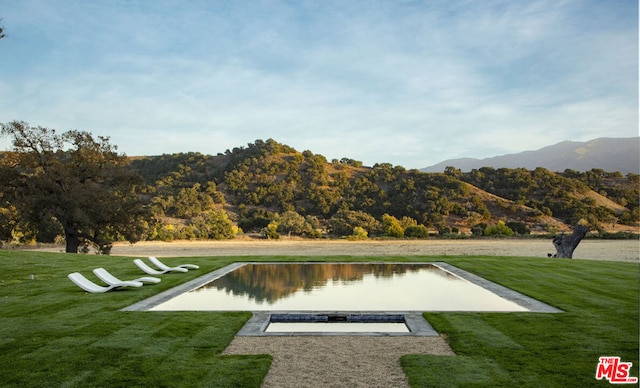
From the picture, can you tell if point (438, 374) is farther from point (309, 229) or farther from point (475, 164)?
point (475, 164)

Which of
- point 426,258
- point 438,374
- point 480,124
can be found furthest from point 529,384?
point 480,124

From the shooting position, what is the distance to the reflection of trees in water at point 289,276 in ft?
32.8

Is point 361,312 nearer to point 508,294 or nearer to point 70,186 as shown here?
point 508,294

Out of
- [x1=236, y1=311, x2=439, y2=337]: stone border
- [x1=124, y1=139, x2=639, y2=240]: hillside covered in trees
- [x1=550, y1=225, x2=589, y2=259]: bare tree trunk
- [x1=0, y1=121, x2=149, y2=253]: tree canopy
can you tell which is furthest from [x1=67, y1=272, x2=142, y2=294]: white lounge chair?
[x1=124, y1=139, x2=639, y2=240]: hillside covered in trees

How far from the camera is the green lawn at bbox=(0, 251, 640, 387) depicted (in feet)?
14.4

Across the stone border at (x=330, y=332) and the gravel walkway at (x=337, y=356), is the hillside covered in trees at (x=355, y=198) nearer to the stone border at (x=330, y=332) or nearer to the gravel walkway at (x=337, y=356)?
the stone border at (x=330, y=332)

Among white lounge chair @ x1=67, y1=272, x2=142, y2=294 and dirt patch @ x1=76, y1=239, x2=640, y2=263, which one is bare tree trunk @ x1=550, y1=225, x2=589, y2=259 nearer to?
dirt patch @ x1=76, y1=239, x2=640, y2=263

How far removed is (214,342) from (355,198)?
4342cm

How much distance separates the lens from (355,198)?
1921 inches

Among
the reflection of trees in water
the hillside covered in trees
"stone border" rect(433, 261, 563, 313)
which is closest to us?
"stone border" rect(433, 261, 563, 313)

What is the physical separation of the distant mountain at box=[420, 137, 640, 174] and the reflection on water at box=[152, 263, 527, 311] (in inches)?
3264

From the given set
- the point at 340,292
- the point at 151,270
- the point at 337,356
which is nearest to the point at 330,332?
the point at 337,356

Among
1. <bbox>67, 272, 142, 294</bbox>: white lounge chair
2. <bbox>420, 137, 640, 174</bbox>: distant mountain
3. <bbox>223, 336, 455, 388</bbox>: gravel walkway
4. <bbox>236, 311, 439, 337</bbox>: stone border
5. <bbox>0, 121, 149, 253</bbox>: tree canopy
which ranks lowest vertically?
<bbox>223, 336, 455, 388</bbox>: gravel walkway

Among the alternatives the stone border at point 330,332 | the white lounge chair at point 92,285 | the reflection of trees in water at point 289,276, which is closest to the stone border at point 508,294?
the reflection of trees in water at point 289,276
